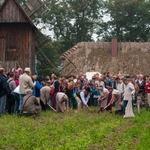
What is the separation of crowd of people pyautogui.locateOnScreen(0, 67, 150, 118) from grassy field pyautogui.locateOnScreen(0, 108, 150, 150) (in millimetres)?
1291

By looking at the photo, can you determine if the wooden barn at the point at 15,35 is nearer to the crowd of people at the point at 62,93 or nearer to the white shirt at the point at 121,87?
the crowd of people at the point at 62,93

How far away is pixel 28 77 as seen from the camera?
656 inches

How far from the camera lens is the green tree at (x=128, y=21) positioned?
56.9m

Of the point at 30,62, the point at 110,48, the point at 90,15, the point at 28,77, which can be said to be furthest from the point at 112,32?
the point at 28,77

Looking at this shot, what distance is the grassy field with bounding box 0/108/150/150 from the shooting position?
10547mm

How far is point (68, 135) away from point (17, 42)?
1824cm

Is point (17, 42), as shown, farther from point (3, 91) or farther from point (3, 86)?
point (3, 86)

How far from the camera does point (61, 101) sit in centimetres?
2003

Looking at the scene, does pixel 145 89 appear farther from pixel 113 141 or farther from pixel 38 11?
pixel 38 11

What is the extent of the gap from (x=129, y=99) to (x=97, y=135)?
7116 millimetres

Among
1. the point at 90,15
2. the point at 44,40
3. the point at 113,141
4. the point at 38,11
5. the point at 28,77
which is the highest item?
the point at 90,15

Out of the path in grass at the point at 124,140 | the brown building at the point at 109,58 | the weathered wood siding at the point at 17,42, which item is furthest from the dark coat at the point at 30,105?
the brown building at the point at 109,58

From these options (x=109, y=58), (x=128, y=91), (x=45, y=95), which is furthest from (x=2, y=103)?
(x=109, y=58)

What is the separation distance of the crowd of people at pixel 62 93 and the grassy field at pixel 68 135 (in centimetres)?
129
